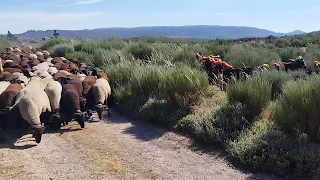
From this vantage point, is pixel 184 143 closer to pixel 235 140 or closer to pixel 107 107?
pixel 235 140

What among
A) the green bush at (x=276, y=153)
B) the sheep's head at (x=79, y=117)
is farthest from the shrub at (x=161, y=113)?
the green bush at (x=276, y=153)

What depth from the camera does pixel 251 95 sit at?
756cm

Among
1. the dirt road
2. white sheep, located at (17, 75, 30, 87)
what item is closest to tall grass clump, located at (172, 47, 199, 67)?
white sheep, located at (17, 75, 30, 87)

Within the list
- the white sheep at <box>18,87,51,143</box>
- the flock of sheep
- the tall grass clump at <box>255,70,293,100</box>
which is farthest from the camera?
Answer: the tall grass clump at <box>255,70,293,100</box>

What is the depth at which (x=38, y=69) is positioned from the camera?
40.1ft

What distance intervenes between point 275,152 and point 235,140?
34.0 inches

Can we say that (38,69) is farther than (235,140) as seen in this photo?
Yes

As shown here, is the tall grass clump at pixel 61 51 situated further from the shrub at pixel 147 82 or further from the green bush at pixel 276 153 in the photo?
the green bush at pixel 276 153

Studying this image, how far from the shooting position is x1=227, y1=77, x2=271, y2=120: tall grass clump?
297 inches

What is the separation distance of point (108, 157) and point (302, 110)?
3.31 meters

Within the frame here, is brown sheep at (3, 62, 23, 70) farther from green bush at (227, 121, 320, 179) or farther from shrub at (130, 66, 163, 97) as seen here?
green bush at (227, 121, 320, 179)

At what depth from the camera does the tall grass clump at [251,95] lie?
297 inches

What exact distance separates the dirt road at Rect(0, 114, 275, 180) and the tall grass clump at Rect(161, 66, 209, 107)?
2.98 ft

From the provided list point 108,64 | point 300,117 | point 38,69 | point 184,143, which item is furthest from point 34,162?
point 108,64
